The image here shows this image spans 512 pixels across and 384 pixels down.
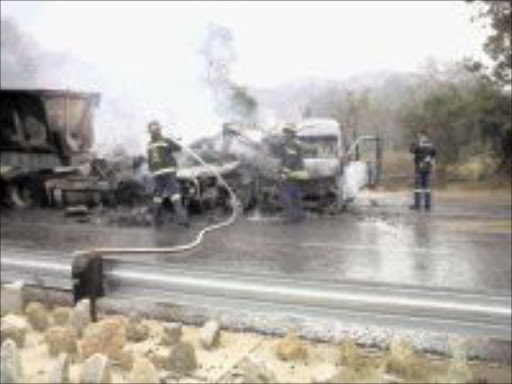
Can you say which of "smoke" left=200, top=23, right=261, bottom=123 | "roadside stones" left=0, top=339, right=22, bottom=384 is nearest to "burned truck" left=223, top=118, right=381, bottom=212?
"smoke" left=200, top=23, right=261, bottom=123

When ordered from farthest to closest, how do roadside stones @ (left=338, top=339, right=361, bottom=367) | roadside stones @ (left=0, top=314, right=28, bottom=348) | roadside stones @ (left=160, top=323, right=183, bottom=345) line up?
1. roadside stones @ (left=0, top=314, right=28, bottom=348)
2. roadside stones @ (left=160, top=323, right=183, bottom=345)
3. roadside stones @ (left=338, top=339, right=361, bottom=367)

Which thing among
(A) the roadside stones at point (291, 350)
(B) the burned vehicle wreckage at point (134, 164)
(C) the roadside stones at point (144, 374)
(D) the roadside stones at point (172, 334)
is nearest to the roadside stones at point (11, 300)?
(D) the roadside stones at point (172, 334)

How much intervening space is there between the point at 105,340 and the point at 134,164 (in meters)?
13.0

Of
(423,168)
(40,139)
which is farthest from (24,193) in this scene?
(423,168)

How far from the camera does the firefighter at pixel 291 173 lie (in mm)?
15648

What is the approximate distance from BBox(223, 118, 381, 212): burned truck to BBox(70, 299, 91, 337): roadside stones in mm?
10469

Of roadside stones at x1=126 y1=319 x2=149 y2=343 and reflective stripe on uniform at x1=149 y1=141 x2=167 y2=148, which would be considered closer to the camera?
roadside stones at x1=126 y1=319 x2=149 y2=343

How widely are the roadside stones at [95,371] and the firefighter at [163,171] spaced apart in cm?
989

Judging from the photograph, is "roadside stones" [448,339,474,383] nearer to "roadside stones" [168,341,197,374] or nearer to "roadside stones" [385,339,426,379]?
"roadside stones" [385,339,426,379]

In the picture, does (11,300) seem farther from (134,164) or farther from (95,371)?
(134,164)

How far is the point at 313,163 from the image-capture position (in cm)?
1733

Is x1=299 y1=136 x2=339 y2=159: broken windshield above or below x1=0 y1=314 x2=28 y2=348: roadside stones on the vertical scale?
above

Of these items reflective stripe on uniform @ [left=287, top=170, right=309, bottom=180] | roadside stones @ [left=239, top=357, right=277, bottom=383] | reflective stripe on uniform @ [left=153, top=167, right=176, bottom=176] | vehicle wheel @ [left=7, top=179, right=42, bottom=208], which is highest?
reflective stripe on uniform @ [left=153, top=167, right=176, bottom=176]

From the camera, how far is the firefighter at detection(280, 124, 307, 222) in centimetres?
1565
